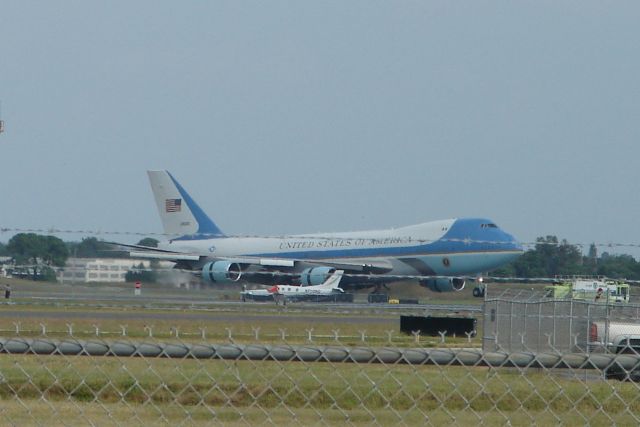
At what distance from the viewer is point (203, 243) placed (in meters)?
64.5

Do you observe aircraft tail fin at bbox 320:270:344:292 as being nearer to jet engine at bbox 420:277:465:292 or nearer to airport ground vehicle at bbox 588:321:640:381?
jet engine at bbox 420:277:465:292

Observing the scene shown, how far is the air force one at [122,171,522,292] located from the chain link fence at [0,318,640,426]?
36.9 meters

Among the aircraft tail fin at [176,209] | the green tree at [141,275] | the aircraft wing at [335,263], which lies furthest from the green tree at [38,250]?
the aircraft tail fin at [176,209]

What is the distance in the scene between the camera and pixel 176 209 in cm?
6750

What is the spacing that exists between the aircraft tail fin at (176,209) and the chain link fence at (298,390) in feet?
167

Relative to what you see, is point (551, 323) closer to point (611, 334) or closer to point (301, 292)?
point (611, 334)

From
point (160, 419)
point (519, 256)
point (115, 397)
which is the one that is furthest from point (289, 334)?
point (519, 256)

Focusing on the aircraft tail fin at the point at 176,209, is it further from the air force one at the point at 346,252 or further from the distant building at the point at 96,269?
the distant building at the point at 96,269

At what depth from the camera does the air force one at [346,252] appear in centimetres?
5544

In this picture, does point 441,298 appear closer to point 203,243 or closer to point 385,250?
point 385,250

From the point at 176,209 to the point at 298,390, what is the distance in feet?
186

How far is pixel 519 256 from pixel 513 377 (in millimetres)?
40937

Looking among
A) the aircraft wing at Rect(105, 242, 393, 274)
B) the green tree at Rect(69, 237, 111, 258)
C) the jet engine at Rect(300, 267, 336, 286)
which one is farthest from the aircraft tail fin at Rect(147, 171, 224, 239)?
the green tree at Rect(69, 237, 111, 258)

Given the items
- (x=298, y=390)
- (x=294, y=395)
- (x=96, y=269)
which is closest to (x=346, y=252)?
(x=96, y=269)
